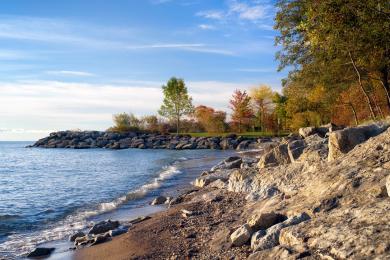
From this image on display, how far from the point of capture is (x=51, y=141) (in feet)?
317

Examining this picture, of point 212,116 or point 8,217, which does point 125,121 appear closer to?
point 212,116

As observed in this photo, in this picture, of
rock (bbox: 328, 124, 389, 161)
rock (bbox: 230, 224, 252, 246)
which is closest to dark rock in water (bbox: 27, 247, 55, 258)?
rock (bbox: 230, 224, 252, 246)

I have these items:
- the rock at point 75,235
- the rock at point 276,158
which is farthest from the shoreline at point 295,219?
the rock at point 276,158

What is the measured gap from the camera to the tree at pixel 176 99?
91250mm

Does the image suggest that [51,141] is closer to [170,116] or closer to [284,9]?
[170,116]

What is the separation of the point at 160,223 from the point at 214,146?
53437 millimetres

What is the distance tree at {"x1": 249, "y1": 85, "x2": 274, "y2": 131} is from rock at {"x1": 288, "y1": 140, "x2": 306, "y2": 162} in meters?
70.6

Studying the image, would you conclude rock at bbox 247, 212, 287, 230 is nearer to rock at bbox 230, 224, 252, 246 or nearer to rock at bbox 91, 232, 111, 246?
rock at bbox 230, 224, 252, 246

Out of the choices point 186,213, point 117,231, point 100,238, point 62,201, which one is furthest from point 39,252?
point 62,201

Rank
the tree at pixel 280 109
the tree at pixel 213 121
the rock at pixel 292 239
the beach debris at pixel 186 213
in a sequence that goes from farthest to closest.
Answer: the tree at pixel 213 121, the tree at pixel 280 109, the beach debris at pixel 186 213, the rock at pixel 292 239

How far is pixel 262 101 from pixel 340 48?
222 feet

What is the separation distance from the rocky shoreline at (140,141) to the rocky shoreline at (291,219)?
157ft

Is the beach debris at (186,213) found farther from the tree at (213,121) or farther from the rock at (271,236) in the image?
the tree at (213,121)

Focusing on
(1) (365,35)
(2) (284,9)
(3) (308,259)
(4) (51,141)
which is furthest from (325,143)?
(4) (51,141)
